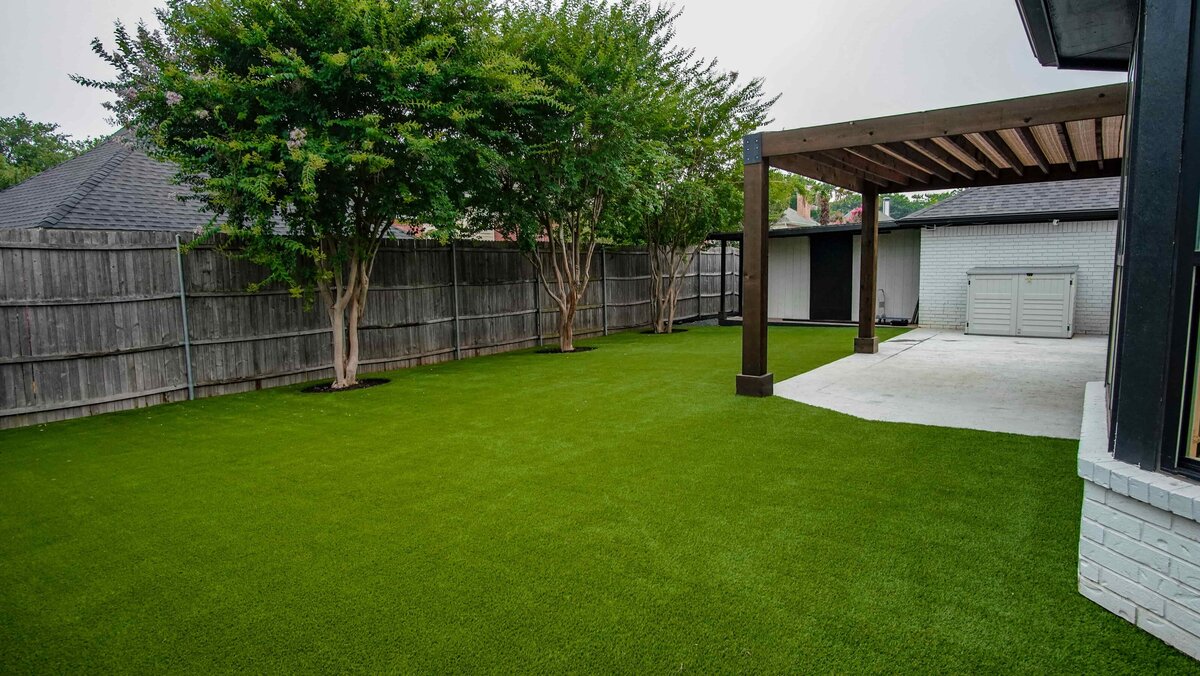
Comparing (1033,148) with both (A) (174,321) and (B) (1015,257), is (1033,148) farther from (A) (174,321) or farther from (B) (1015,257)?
(A) (174,321)

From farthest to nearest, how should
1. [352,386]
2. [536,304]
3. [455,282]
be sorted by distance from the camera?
1. [536,304]
2. [455,282]
3. [352,386]

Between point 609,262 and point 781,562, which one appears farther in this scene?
point 609,262

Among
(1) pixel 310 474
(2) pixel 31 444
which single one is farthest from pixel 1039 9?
(2) pixel 31 444

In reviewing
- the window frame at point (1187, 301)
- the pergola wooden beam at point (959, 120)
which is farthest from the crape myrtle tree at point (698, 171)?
the window frame at point (1187, 301)

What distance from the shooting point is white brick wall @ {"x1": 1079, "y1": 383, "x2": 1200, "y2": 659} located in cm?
179

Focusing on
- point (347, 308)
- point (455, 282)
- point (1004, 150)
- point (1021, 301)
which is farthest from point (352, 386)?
point (1021, 301)

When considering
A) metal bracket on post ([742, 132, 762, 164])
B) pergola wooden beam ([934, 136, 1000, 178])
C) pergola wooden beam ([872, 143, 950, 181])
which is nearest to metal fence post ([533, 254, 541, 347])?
metal bracket on post ([742, 132, 762, 164])

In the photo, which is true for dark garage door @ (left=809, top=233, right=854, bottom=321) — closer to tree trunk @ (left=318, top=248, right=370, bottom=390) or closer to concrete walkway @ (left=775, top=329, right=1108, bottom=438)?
concrete walkway @ (left=775, top=329, right=1108, bottom=438)

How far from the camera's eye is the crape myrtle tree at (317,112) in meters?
5.48

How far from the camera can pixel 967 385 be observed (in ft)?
19.3

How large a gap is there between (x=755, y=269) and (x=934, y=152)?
2.08 meters

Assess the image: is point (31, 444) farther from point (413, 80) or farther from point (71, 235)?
point (413, 80)

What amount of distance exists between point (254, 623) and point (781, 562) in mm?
1884

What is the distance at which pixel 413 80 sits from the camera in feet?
19.6
